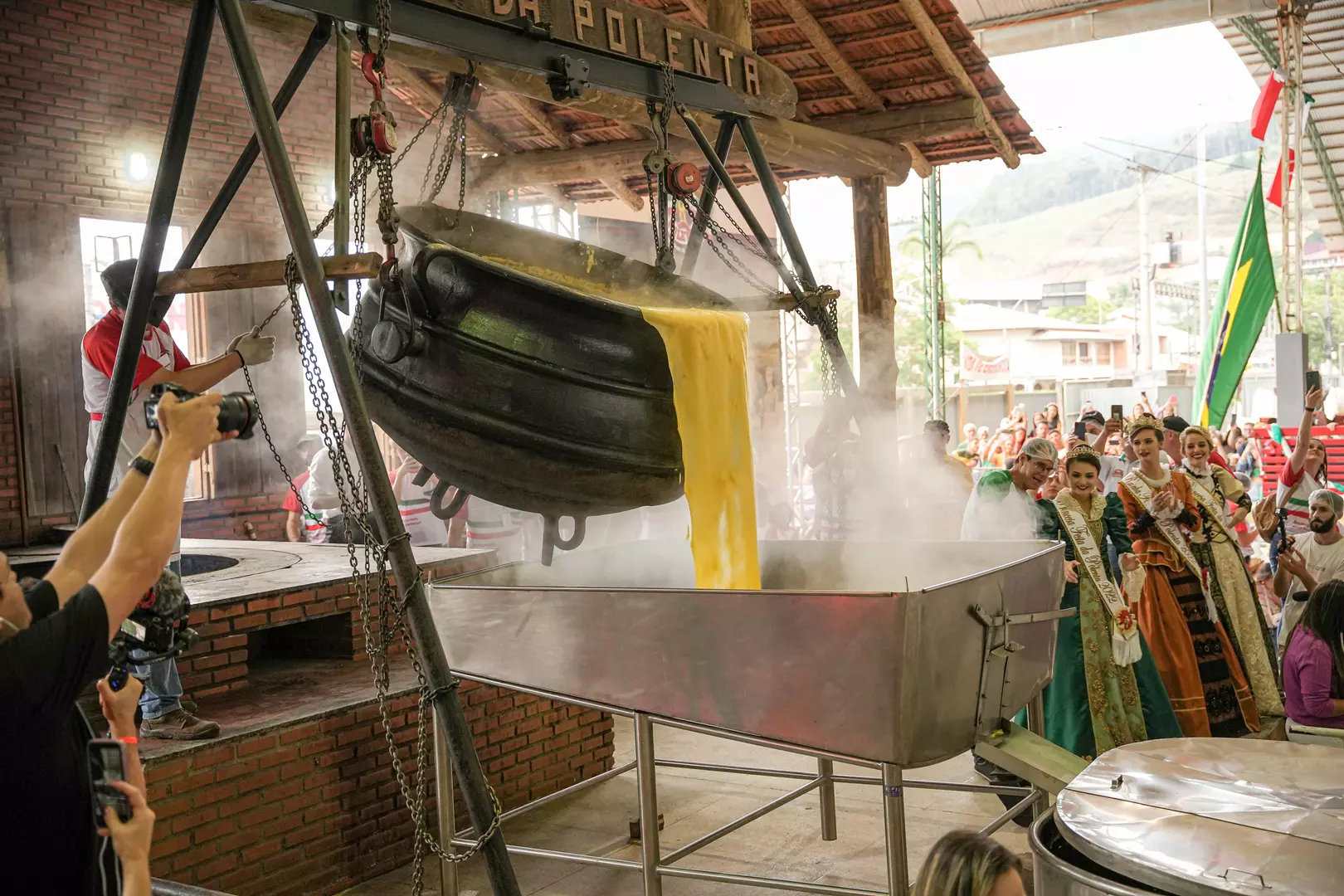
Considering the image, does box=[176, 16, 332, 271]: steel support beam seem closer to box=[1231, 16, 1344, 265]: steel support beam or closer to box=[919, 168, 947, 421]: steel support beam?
box=[919, 168, 947, 421]: steel support beam

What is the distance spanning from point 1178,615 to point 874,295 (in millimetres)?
3316

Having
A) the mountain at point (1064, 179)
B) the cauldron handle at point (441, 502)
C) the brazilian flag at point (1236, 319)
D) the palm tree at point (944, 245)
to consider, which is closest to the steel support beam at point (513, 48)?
the cauldron handle at point (441, 502)

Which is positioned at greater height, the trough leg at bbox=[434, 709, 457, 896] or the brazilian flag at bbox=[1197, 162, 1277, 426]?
the brazilian flag at bbox=[1197, 162, 1277, 426]

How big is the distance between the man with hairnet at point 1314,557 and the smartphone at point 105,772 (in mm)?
5631

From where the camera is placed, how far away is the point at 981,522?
5254 mm

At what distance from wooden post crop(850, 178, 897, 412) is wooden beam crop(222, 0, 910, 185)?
0.17 metres

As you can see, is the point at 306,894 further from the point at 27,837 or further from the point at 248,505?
the point at 248,505

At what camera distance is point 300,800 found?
415cm

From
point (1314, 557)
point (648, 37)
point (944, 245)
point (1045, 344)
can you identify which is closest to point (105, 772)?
point (648, 37)

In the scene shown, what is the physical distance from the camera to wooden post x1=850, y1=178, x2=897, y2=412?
7.82 meters

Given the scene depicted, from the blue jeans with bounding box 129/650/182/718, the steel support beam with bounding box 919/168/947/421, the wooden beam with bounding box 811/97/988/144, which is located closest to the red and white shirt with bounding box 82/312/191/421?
the blue jeans with bounding box 129/650/182/718

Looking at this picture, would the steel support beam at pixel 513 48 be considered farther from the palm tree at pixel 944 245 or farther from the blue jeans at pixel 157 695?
the palm tree at pixel 944 245

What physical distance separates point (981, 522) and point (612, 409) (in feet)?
8.85

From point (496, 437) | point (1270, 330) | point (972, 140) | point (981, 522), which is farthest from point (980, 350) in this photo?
point (496, 437)
